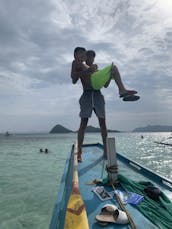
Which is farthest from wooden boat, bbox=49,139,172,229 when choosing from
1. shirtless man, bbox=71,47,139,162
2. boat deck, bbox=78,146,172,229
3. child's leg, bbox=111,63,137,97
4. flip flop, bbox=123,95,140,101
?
child's leg, bbox=111,63,137,97

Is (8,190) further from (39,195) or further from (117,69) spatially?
(117,69)

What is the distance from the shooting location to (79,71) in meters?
4.22

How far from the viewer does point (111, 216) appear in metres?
2.02

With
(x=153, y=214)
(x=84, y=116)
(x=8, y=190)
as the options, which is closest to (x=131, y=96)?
(x=84, y=116)

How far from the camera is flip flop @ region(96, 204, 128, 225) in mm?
1944

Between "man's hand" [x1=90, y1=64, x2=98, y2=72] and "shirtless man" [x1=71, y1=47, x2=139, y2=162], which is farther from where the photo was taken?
"man's hand" [x1=90, y1=64, x2=98, y2=72]

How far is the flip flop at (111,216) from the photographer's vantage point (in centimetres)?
194

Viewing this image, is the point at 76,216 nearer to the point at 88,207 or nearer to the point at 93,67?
the point at 88,207

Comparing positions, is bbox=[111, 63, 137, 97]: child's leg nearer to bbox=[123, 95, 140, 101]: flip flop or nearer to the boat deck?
bbox=[123, 95, 140, 101]: flip flop

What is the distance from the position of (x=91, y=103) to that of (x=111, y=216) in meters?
2.69

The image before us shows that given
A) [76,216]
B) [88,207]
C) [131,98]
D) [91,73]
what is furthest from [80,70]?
[76,216]

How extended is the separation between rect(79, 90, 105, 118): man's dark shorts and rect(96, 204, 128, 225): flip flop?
249 centimetres

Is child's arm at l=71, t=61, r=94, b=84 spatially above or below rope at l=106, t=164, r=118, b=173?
above

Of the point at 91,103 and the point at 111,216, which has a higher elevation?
the point at 91,103
